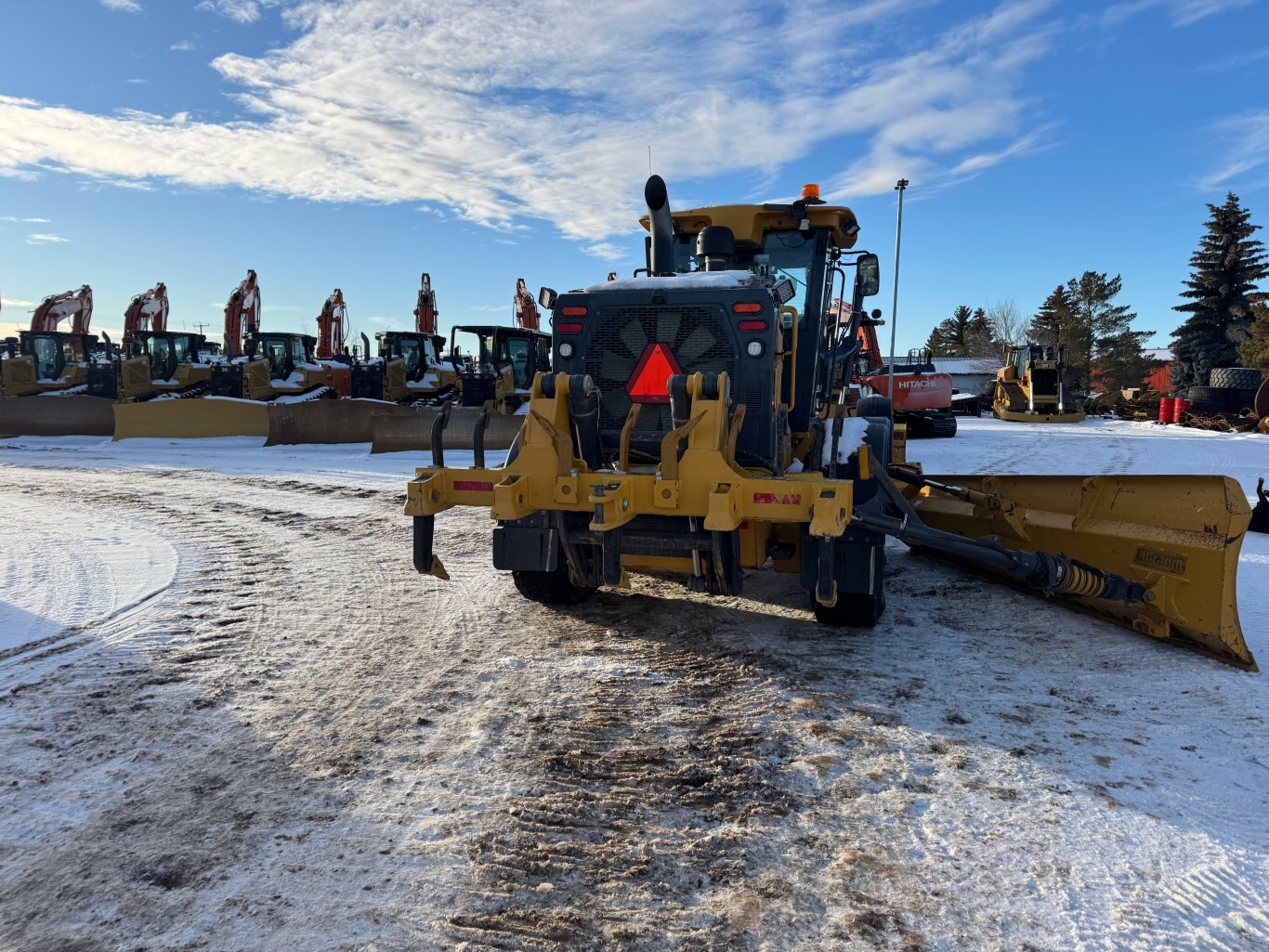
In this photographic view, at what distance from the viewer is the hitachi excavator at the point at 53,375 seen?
778 inches

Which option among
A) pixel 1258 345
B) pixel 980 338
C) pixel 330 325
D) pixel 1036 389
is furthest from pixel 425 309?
pixel 980 338

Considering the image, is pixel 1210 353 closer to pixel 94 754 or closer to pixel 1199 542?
pixel 1199 542

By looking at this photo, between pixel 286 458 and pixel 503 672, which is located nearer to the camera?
pixel 503 672

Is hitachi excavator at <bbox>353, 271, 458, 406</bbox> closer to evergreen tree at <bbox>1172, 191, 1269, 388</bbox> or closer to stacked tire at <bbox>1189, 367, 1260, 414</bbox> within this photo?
stacked tire at <bbox>1189, 367, 1260, 414</bbox>

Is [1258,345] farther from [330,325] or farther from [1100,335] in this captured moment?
[330,325]

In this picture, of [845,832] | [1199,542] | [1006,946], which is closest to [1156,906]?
[1006,946]

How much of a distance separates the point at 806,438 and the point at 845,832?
135 inches

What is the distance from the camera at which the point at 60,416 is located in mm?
19766

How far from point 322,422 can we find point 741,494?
15234 mm

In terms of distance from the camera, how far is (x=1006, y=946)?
2.24 m

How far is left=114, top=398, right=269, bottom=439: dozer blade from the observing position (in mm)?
18359

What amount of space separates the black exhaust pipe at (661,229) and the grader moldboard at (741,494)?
2cm

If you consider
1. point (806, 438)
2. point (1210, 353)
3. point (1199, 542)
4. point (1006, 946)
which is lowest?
point (1006, 946)

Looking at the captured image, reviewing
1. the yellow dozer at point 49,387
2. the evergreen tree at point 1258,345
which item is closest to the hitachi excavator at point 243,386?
the yellow dozer at point 49,387
